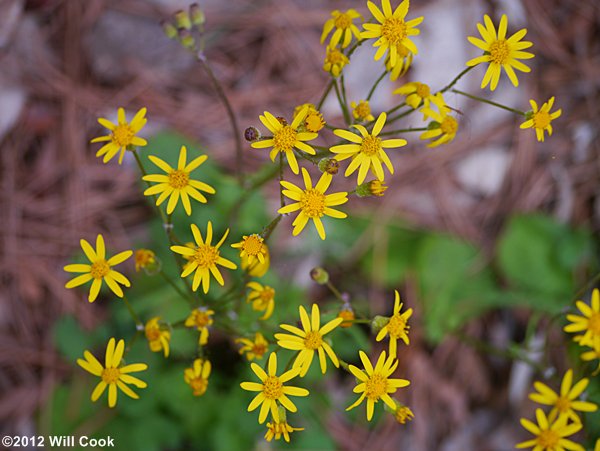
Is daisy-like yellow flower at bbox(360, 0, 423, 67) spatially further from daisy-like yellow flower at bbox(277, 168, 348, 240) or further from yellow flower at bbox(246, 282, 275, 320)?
yellow flower at bbox(246, 282, 275, 320)

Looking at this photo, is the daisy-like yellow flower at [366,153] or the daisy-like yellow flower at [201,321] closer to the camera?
the daisy-like yellow flower at [366,153]

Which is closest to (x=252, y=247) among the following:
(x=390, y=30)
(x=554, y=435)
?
(x=390, y=30)

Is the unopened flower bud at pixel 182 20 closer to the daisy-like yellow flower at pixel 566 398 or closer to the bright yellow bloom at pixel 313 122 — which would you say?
the bright yellow bloom at pixel 313 122

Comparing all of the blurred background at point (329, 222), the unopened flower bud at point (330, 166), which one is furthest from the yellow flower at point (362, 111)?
the blurred background at point (329, 222)

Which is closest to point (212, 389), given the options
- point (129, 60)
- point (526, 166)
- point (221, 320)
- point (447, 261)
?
point (221, 320)

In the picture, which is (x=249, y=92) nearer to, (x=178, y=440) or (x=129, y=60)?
(x=129, y=60)

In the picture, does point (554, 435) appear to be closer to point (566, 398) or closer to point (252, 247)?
point (566, 398)

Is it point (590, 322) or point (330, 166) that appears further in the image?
point (590, 322)
